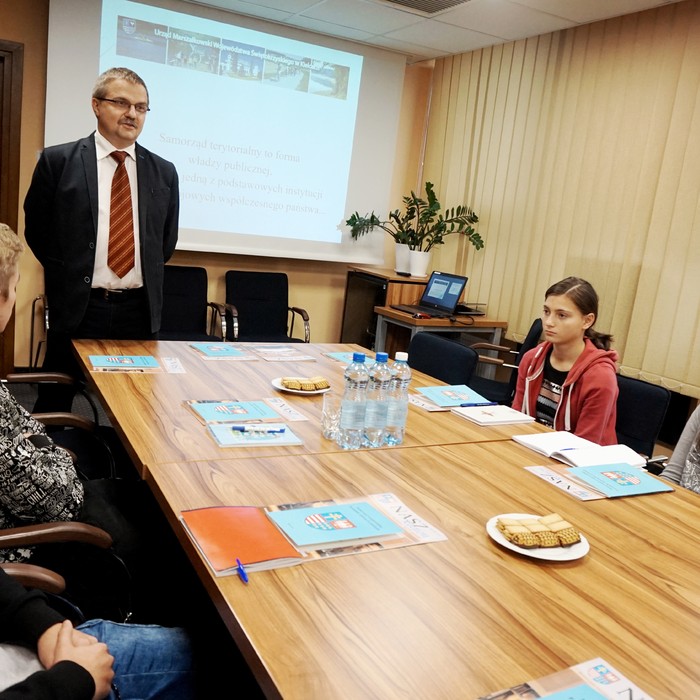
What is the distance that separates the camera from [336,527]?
1.32 m

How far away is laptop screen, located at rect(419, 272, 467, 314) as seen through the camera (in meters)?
4.54

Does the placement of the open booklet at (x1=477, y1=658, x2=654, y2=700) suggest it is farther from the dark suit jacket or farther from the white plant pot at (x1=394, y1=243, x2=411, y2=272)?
the white plant pot at (x1=394, y1=243, x2=411, y2=272)

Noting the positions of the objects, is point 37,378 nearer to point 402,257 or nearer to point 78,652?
point 78,652

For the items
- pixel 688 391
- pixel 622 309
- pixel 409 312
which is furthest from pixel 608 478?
pixel 409 312

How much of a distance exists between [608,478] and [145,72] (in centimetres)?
398

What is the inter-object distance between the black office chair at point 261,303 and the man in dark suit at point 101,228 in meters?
1.76

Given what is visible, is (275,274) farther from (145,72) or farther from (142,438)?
(142,438)

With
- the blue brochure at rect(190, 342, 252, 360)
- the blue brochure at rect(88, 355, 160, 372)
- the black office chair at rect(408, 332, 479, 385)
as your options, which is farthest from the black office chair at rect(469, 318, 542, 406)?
the blue brochure at rect(88, 355, 160, 372)

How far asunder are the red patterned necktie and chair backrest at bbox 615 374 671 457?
7.01 ft

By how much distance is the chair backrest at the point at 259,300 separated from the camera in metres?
4.83

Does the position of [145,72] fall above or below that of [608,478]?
above

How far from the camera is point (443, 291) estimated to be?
15.2 ft

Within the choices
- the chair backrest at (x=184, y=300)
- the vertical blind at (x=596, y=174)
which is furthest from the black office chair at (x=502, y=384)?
the chair backrest at (x=184, y=300)

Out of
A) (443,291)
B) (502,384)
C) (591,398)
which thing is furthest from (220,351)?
(443,291)
